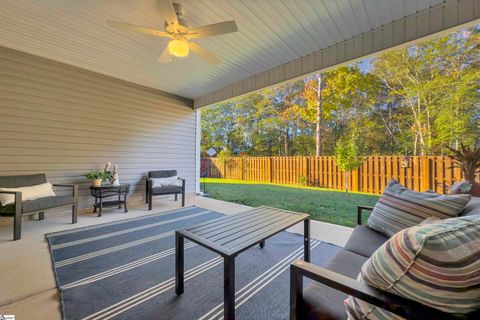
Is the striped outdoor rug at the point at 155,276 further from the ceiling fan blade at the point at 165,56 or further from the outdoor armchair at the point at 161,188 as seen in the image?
the ceiling fan blade at the point at 165,56

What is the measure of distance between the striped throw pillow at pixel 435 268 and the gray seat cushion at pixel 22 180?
4.39 meters

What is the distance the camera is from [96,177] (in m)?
3.80

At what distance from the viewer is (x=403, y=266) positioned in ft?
2.23

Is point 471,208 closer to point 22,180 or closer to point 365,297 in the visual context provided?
point 365,297

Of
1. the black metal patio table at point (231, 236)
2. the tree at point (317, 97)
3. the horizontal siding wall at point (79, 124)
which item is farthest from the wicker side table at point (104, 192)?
the tree at point (317, 97)

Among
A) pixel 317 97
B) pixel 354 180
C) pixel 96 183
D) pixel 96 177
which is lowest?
pixel 354 180

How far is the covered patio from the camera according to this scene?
220 centimetres

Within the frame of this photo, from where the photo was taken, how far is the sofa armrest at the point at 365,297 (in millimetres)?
617

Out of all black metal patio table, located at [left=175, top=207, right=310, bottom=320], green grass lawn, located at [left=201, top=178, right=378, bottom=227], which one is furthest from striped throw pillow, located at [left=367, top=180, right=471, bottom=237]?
green grass lawn, located at [left=201, top=178, right=378, bottom=227]

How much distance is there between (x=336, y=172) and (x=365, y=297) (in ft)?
19.2

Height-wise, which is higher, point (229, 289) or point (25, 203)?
point (25, 203)

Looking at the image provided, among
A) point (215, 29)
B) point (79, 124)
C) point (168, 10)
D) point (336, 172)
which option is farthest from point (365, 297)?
point (336, 172)

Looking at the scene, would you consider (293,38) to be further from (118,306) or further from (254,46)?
(118,306)

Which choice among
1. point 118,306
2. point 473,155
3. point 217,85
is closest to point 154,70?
point 217,85
